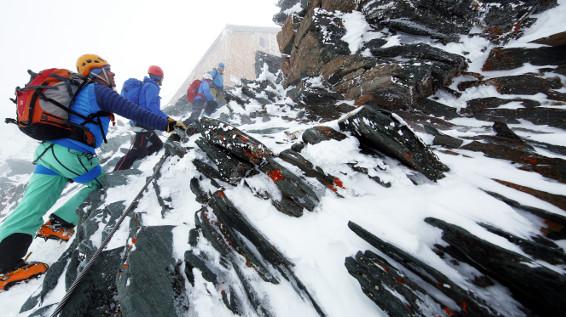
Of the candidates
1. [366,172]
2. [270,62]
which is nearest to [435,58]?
[366,172]

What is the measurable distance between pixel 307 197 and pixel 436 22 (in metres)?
7.47

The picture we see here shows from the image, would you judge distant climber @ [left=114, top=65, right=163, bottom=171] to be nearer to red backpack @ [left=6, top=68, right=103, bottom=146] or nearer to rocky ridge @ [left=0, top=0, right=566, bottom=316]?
rocky ridge @ [left=0, top=0, right=566, bottom=316]

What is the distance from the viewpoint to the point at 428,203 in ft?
8.18

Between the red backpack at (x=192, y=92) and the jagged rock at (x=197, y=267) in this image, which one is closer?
the jagged rock at (x=197, y=267)

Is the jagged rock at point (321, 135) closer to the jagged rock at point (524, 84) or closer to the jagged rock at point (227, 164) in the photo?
the jagged rock at point (227, 164)

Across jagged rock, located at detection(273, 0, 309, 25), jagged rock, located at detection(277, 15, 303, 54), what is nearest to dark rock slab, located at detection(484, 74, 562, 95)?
jagged rock, located at detection(277, 15, 303, 54)

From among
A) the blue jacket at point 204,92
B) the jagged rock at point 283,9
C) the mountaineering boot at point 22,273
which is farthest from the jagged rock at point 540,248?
the jagged rock at point 283,9

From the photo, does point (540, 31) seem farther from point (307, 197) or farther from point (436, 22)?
point (307, 197)

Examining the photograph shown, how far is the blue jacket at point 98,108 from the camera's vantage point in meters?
3.83

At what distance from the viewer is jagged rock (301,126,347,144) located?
3.62 meters

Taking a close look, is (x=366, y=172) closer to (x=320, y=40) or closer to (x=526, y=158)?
(x=526, y=158)

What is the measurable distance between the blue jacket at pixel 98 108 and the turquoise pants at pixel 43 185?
0.49ft

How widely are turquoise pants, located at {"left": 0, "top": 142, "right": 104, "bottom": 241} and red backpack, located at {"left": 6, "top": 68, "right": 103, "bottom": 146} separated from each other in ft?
0.97

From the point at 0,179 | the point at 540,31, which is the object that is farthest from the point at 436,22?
the point at 0,179
